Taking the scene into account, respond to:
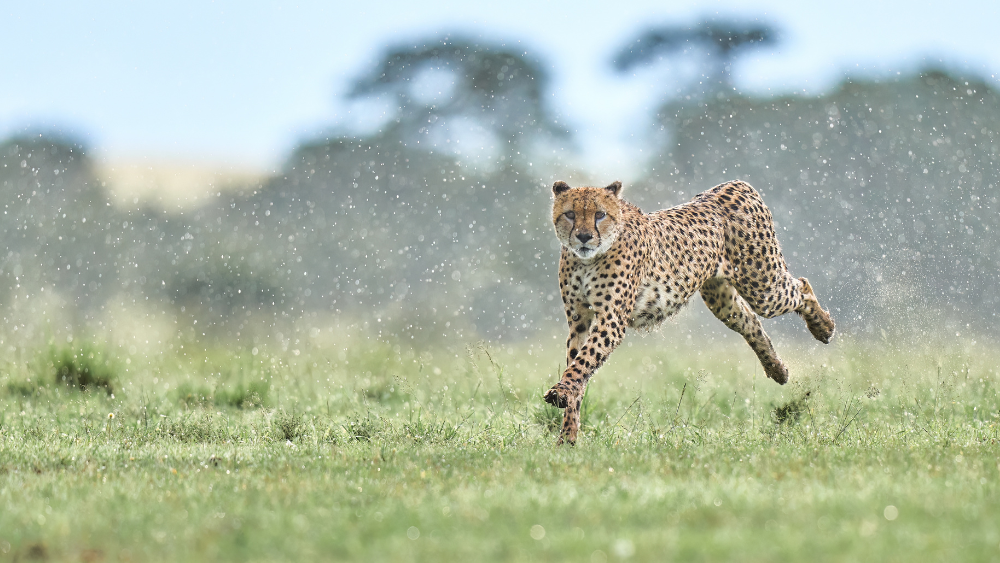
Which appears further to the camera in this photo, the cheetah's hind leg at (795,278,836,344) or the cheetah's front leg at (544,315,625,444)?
the cheetah's hind leg at (795,278,836,344)

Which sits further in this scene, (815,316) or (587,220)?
(815,316)

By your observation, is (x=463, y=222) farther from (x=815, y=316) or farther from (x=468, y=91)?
(x=815, y=316)

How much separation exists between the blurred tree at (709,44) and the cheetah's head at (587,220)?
65.4 feet

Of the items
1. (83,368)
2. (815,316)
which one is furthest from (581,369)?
(83,368)

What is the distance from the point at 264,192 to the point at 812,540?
2252 centimetres

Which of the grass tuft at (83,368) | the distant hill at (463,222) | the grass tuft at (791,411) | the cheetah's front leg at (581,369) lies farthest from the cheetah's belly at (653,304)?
the distant hill at (463,222)

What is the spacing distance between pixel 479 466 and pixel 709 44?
21.9 meters

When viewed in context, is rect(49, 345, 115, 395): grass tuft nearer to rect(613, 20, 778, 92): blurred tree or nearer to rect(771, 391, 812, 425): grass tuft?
rect(771, 391, 812, 425): grass tuft

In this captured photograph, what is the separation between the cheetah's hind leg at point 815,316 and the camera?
9234 millimetres

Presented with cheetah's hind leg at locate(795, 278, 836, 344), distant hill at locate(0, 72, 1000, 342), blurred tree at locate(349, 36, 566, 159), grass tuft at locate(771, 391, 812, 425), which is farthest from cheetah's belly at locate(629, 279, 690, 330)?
blurred tree at locate(349, 36, 566, 159)

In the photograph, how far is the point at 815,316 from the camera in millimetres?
9367

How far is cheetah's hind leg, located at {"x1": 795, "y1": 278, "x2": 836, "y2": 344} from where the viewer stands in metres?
9.23

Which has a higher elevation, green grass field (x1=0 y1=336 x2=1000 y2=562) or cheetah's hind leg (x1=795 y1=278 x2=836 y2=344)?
green grass field (x1=0 y1=336 x2=1000 y2=562)

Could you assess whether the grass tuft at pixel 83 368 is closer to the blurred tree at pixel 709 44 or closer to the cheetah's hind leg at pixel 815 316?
the cheetah's hind leg at pixel 815 316
